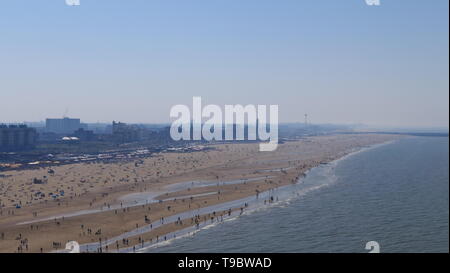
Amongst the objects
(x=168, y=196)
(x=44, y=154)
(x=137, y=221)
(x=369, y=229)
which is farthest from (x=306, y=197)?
(x=44, y=154)

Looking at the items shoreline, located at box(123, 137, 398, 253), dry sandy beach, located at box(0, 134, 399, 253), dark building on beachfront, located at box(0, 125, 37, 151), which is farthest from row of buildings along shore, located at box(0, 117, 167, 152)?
shoreline, located at box(123, 137, 398, 253)

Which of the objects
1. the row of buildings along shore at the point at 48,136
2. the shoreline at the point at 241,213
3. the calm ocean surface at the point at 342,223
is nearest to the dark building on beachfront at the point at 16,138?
the row of buildings along shore at the point at 48,136

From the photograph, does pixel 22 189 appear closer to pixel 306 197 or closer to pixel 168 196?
pixel 168 196

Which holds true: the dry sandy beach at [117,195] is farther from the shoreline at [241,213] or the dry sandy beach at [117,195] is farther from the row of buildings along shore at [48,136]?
the row of buildings along shore at [48,136]

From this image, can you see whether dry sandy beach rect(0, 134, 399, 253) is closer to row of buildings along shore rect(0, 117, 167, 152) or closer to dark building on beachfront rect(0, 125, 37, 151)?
dark building on beachfront rect(0, 125, 37, 151)

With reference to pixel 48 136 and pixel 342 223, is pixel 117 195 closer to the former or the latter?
pixel 342 223

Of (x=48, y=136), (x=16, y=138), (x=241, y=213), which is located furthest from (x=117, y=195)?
(x=48, y=136)
